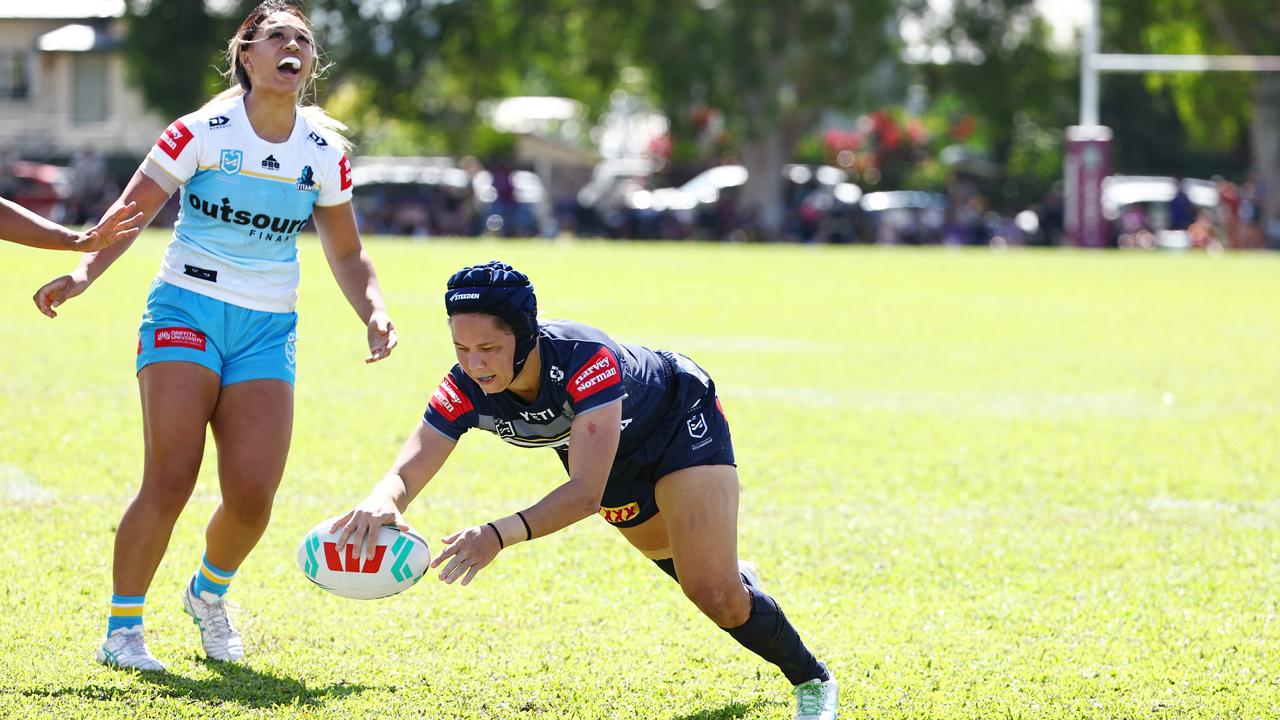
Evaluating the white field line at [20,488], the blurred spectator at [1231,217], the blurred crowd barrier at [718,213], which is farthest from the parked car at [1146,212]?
the white field line at [20,488]

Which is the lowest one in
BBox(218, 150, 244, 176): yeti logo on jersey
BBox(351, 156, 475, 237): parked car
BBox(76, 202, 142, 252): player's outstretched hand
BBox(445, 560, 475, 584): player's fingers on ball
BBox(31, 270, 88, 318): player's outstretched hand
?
BBox(351, 156, 475, 237): parked car

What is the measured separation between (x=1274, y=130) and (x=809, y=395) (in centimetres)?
4637

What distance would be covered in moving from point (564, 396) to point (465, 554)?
2.10 ft

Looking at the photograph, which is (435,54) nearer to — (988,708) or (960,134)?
(960,134)

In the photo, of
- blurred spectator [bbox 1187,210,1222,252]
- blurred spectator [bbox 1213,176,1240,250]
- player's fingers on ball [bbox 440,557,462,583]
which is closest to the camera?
player's fingers on ball [bbox 440,557,462,583]

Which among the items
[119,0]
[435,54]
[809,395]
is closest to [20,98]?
[119,0]

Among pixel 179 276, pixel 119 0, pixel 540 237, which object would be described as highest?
pixel 119 0

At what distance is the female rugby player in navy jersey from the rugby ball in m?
0.06

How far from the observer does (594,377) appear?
14.6 ft

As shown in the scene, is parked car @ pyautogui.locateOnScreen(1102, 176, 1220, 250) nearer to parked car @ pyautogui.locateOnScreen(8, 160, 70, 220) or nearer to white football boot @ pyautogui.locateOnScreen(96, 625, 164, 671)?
parked car @ pyautogui.locateOnScreen(8, 160, 70, 220)

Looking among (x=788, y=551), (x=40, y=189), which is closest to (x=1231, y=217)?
(x=40, y=189)

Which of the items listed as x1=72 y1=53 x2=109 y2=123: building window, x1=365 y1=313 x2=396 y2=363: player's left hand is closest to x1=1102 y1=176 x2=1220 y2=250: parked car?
x1=72 y1=53 x2=109 y2=123: building window

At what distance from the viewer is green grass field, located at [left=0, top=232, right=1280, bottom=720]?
17.1 ft

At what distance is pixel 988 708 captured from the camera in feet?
16.6
